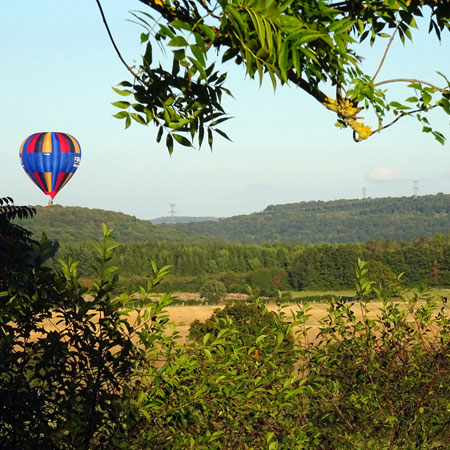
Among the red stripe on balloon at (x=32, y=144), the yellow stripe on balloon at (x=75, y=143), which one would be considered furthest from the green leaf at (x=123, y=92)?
the yellow stripe on balloon at (x=75, y=143)

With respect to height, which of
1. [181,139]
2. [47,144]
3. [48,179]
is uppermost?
[47,144]

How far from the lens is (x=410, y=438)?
8.34 meters

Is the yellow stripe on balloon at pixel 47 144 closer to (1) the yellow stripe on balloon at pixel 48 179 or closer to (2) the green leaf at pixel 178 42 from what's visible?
(1) the yellow stripe on balloon at pixel 48 179

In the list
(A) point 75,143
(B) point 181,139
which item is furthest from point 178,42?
(A) point 75,143

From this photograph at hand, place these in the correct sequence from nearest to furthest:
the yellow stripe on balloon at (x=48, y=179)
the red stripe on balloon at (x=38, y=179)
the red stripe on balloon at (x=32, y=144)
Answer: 1. the yellow stripe on balloon at (x=48, y=179)
2. the red stripe on balloon at (x=38, y=179)
3. the red stripe on balloon at (x=32, y=144)

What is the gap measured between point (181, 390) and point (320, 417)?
3.17 meters

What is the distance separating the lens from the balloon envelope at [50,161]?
7656 centimetres

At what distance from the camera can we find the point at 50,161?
7694 centimetres

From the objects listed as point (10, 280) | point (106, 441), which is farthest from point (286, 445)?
point (10, 280)

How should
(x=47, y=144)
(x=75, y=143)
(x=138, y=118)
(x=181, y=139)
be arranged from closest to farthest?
1. (x=181, y=139)
2. (x=138, y=118)
3. (x=47, y=144)
4. (x=75, y=143)

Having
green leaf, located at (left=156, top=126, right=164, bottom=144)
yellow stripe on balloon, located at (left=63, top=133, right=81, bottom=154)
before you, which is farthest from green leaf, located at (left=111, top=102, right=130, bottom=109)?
yellow stripe on balloon, located at (left=63, top=133, right=81, bottom=154)

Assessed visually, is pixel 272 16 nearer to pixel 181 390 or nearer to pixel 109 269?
pixel 109 269

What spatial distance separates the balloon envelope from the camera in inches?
3014

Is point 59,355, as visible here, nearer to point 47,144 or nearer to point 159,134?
point 159,134
